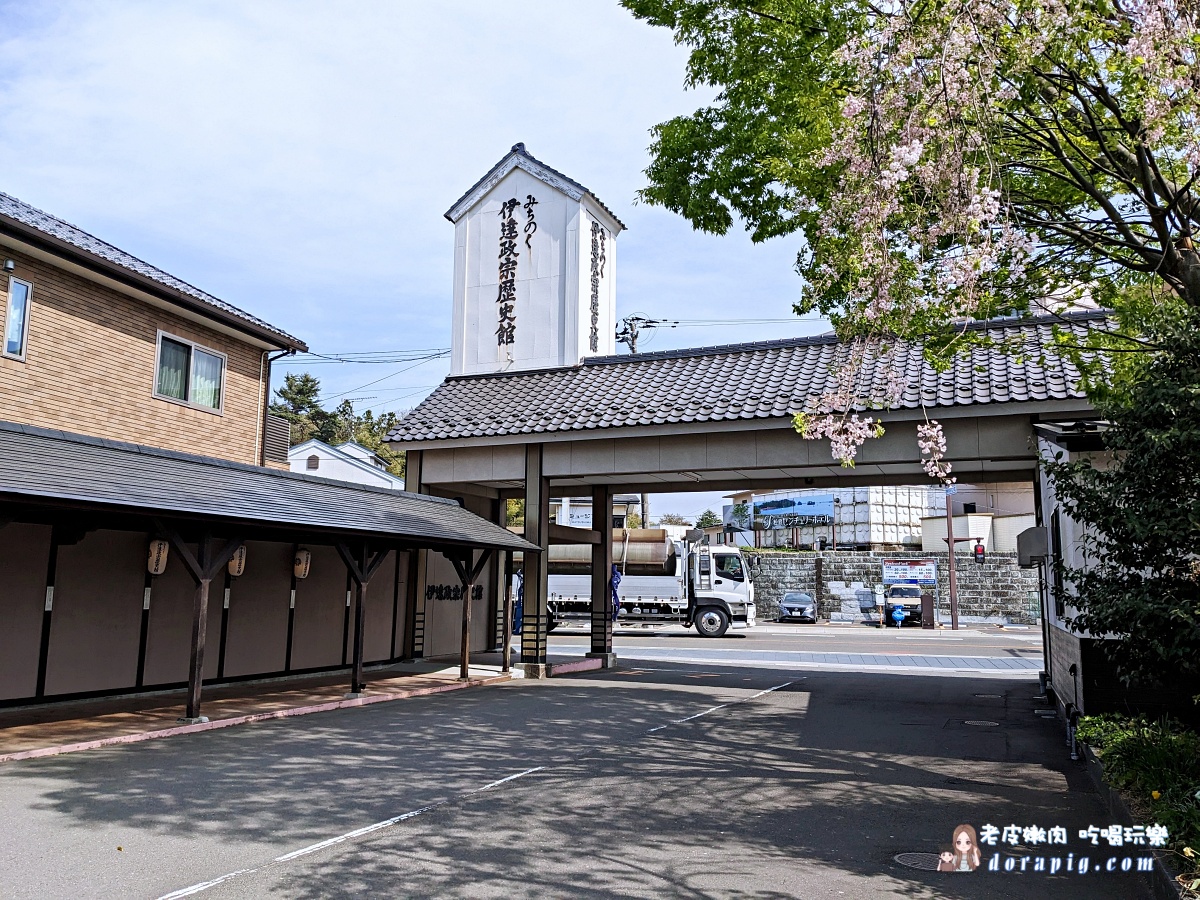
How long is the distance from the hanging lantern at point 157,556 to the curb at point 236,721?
2903 mm

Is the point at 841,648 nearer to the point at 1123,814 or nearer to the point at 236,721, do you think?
the point at 236,721

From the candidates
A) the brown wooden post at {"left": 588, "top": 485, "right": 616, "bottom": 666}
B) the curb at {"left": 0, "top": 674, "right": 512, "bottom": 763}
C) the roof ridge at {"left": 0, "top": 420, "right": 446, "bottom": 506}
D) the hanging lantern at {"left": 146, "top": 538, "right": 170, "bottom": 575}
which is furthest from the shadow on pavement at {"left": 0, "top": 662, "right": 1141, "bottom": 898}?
the brown wooden post at {"left": 588, "top": 485, "right": 616, "bottom": 666}

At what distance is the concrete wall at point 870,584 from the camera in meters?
42.1

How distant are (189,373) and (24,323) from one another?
134 inches

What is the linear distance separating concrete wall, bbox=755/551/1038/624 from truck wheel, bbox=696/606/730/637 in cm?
1340

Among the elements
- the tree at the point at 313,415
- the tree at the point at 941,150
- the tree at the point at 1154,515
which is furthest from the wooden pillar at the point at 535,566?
the tree at the point at 313,415

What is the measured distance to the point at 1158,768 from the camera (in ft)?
22.0

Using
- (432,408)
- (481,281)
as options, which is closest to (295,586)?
(432,408)

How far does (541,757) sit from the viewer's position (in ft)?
30.6

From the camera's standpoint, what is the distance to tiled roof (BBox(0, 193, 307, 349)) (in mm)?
14000

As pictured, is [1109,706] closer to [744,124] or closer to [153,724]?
[744,124]

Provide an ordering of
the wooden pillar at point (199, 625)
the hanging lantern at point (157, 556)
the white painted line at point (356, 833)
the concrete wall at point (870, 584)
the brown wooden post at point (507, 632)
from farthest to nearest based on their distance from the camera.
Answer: the concrete wall at point (870, 584) < the brown wooden post at point (507, 632) < the hanging lantern at point (157, 556) < the wooden pillar at point (199, 625) < the white painted line at point (356, 833)

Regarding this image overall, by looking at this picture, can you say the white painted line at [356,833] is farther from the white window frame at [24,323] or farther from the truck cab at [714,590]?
the truck cab at [714,590]

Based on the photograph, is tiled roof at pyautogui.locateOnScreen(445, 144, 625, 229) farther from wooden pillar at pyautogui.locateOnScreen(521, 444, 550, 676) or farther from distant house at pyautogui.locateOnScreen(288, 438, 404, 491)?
distant house at pyautogui.locateOnScreen(288, 438, 404, 491)
